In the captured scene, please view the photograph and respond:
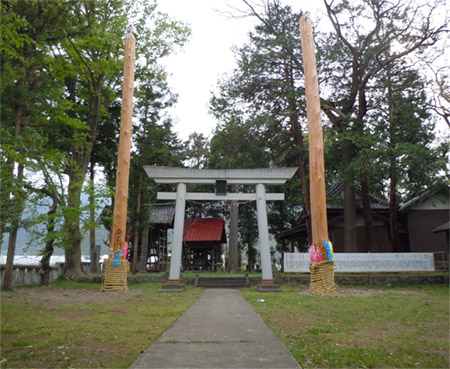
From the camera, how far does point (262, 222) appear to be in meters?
12.3

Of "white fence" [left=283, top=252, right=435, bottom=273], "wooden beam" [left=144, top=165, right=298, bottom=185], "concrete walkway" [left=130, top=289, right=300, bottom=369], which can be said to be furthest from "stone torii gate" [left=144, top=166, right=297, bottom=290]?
"concrete walkway" [left=130, top=289, right=300, bottom=369]

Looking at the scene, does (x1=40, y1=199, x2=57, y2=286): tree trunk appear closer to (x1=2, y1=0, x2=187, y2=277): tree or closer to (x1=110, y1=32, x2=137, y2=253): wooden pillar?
(x1=2, y1=0, x2=187, y2=277): tree

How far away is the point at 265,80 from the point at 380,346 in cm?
1403

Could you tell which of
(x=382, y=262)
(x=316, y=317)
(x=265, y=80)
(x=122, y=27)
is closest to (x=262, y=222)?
(x=382, y=262)

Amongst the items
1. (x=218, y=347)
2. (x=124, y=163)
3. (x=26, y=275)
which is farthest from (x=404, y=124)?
(x=26, y=275)

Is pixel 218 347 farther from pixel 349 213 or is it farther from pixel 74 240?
pixel 349 213

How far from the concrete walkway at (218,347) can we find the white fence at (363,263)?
7048 mm

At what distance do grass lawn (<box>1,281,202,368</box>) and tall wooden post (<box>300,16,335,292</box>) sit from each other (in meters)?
3.75

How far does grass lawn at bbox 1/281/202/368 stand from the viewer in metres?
3.36

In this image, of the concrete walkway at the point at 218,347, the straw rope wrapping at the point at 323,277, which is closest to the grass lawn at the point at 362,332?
the concrete walkway at the point at 218,347

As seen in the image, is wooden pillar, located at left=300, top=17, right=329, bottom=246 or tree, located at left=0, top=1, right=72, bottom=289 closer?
tree, located at left=0, top=1, right=72, bottom=289

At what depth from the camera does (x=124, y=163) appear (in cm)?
1005

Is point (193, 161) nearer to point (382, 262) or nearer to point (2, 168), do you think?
point (382, 262)

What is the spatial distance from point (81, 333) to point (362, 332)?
379cm
